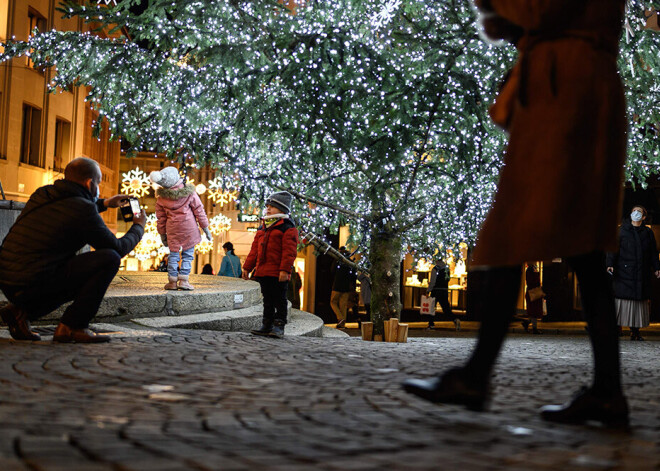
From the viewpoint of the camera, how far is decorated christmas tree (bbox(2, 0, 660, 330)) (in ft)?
25.4

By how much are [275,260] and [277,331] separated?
2.55ft

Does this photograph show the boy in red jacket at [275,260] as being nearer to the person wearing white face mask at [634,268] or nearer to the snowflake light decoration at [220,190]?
the snowflake light decoration at [220,190]

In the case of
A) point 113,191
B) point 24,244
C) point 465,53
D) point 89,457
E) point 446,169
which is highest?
point 113,191

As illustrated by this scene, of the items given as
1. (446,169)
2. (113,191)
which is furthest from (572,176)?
(113,191)

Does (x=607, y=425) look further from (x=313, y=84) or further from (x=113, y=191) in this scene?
(x=113, y=191)

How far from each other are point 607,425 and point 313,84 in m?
5.58

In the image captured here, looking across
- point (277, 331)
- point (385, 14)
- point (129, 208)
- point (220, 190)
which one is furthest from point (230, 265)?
point (129, 208)

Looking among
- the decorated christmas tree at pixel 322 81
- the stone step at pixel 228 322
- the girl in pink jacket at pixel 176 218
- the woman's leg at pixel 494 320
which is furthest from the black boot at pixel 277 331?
the woman's leg at pixel 494 320

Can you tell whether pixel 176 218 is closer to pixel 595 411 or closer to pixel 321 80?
pixel 321 80

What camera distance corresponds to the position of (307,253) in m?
27.5

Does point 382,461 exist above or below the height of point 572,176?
below

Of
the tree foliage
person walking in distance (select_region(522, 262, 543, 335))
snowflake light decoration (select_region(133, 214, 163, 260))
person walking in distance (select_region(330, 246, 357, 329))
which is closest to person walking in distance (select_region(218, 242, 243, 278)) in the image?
person walking in distance (select_region(330, 246, 357, 329))

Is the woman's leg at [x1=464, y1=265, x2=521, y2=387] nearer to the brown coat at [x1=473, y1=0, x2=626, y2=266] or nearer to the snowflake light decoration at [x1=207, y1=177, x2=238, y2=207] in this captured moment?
the brown coat at [x1=473, y1=0, x2=626, y2=266]

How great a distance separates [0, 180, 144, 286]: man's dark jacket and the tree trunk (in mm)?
6295
